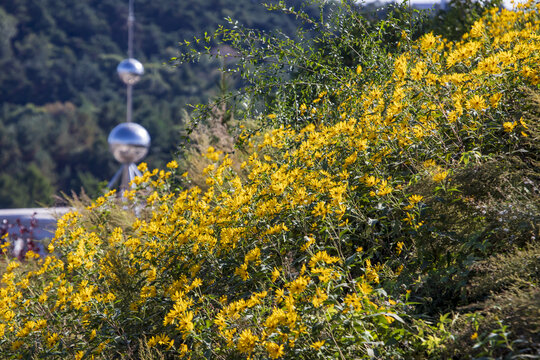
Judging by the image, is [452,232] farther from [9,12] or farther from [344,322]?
[9,12]

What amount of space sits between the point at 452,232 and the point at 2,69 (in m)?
35.3

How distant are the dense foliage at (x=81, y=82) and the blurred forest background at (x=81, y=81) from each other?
59 mm

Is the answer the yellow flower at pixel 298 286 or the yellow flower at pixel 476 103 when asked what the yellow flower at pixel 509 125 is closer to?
the yellow flower at pixel 476 103

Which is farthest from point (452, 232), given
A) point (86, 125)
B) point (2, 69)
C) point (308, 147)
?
point (2, 69)

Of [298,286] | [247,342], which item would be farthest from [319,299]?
[247,342]

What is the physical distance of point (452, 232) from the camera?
2.30 metres

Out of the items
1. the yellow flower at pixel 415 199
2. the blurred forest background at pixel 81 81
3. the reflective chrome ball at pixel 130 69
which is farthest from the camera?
the blurred forest background at pixel 81 81

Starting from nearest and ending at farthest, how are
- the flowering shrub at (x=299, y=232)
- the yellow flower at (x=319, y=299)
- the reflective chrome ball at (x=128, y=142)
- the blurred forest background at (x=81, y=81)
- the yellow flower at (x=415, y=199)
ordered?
the yellow flower at (x=319, y=299), the yellow flower at (x=415, y=199), the flowering shrub at (x=299, y=232), the reflective chrome ball at (x=128, y=142), the blurred forest background at (x=81, y=81)

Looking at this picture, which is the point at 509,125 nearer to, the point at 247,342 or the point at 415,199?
the point at 415,199

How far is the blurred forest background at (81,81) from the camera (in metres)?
Result: 28.5

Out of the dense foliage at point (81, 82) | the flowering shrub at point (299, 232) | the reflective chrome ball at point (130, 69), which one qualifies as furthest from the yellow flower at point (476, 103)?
the dense foliage at point (81, 82)

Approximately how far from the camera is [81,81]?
32.3 metres

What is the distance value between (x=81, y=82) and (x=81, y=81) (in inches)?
2.3

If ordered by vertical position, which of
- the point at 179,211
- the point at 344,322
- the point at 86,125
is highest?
the point at 344,322
